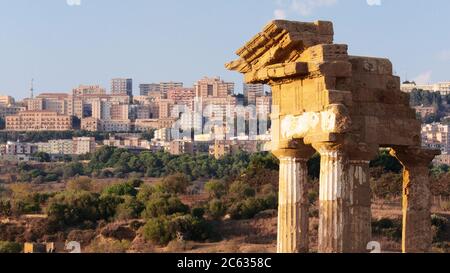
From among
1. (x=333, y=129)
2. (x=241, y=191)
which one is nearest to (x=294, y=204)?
(x=333, y=129)

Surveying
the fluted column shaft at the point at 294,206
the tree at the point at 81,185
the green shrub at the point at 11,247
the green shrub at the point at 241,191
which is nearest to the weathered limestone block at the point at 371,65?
the fluted column shaft at the point at 294,206

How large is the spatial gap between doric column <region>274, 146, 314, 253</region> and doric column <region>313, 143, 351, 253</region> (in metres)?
1.12

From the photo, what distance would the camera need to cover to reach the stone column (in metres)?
21.3

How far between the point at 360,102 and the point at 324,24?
1.51m

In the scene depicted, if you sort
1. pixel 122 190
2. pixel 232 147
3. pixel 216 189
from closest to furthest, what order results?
pixel 122 190, pixel 216 189, pixel 232 147

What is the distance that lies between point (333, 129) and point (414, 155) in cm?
273

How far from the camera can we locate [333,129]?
819 inches

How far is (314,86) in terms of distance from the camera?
21.5 meters

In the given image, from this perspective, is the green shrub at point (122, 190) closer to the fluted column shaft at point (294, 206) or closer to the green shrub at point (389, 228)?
the green shrub at point (389, 228)

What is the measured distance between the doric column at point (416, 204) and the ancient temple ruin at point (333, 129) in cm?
2

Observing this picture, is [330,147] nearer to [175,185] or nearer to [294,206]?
[294,206]

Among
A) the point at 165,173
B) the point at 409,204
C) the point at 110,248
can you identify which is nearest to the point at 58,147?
the point at 165,173

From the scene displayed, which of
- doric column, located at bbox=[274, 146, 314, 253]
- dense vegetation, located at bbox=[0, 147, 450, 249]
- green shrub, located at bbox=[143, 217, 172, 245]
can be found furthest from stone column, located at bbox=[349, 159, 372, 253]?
green shrub, located at bbox=[143, 217, 172, 245]

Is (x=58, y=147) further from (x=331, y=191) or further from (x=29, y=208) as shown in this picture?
(x=331, y=191)
